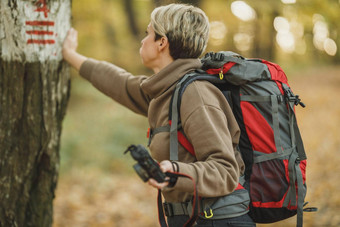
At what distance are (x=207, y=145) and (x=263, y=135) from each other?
463 millimetres

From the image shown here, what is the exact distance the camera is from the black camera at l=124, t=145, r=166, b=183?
5.42 feet

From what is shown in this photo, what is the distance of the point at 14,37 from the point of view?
8.61 ft

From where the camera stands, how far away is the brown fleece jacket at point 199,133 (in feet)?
6.24

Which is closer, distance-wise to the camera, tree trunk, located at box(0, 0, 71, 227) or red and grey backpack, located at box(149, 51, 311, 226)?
red and grey backpack, located at box(149, 51, 311, 226)

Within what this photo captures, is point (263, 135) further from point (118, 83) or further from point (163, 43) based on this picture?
point (118, 83)

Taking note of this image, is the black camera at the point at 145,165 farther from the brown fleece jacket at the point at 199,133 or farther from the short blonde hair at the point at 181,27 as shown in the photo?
the short blonde hair at the point at 181,27

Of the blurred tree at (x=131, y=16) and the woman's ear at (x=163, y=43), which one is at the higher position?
the woman's ear at (x=163, y=43)

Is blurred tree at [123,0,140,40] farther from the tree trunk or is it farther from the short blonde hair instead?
the short blonde hair

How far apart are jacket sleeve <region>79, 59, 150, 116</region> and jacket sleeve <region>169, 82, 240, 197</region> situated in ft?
2.81

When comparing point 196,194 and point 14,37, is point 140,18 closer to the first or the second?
point 14,37

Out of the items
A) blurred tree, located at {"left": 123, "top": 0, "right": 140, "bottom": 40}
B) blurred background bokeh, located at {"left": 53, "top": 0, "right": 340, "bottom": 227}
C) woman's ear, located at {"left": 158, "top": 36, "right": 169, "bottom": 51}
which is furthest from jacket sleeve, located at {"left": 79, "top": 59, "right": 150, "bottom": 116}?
blurred tree, located at {"left": 123, "top": 0, "right": 140, "bottom": 40}

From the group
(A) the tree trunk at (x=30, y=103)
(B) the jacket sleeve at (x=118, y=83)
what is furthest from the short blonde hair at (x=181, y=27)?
(A) the tree trunk at (x=30, y=103)

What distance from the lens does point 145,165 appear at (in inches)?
65.8

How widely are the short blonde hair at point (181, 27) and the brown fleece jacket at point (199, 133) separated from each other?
0.10 m
